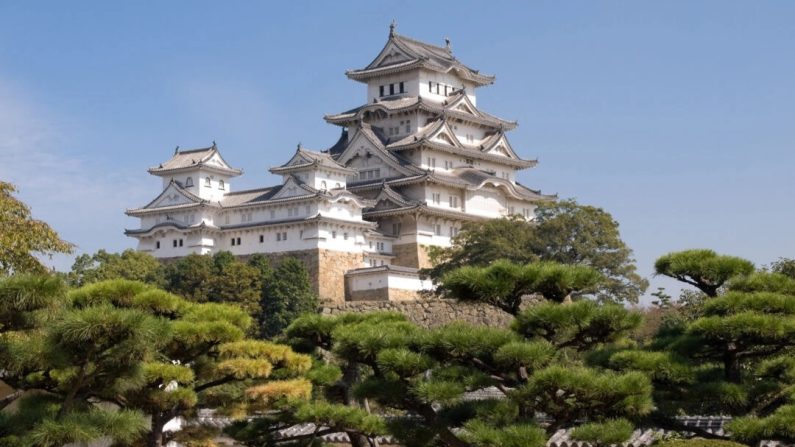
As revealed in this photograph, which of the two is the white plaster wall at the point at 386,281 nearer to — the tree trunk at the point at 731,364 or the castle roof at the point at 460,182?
the castle roof at the point at 460,182

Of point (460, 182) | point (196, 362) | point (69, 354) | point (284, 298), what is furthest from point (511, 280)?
point (460, 182)

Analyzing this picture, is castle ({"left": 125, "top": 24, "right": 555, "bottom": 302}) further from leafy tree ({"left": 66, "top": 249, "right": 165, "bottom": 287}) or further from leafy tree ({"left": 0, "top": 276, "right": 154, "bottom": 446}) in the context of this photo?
leafy tree ({"left": 0, "top": 276, "right": 154, "bottom": 446})

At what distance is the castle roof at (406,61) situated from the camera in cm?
5700

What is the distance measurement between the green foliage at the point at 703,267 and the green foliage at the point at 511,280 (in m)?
1.12

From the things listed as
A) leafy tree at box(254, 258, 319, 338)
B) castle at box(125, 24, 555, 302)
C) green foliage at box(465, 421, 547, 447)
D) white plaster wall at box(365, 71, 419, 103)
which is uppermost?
white plaster wall at box(365, 71, 419, 103)

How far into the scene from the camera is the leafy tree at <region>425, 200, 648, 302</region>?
43.8 metres

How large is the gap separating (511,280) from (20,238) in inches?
325

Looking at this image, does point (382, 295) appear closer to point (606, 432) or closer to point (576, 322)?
point (576, 322)

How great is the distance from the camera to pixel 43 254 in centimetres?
1945

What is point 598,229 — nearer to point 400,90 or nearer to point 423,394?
point 400,90

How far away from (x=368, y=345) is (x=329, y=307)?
26490 millimetres

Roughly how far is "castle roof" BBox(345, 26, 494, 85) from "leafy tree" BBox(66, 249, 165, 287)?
16425 millimetres

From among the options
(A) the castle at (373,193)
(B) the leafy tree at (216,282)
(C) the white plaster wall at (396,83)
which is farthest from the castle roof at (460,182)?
(B) the leafy tree at (216,282)

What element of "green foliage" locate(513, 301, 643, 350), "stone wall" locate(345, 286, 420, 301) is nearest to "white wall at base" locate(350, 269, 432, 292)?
"stone wall" locate(345, 286, 420, 301)
